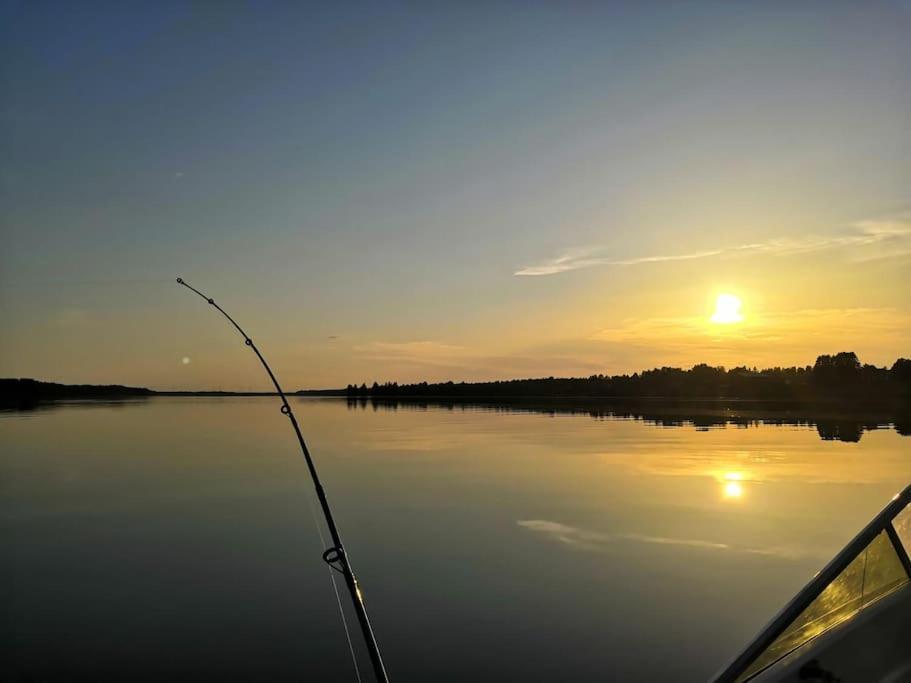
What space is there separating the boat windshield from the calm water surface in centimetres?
523

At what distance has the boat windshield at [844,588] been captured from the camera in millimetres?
3193

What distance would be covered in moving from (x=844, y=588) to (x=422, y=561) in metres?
10.0

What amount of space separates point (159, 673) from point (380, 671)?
4.85 metres

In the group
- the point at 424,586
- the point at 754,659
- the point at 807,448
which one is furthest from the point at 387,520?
the point at 807,448

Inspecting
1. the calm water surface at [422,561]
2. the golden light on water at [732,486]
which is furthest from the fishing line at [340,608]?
the golden light on water at [732,486]

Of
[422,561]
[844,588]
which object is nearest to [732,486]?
[422,561]

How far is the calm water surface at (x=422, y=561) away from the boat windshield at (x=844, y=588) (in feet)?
17.2

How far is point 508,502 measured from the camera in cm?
1870

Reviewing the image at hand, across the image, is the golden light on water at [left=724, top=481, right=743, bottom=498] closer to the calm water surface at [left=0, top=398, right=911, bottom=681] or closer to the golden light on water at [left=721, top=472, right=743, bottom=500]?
the golden light on water at [left=721, top=472, right=743, bottom=500]

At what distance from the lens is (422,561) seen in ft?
41.3

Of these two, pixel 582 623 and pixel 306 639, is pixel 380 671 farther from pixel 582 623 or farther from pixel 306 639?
pixel 582 623

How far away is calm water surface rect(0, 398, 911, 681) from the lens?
8.47m

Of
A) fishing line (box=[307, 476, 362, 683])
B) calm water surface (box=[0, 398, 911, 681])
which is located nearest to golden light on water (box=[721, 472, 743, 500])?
calm water surface (box=[0, 398, 911, 681])

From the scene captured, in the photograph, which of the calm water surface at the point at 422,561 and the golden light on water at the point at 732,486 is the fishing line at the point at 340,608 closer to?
the calm water surface at the point at 422,561
